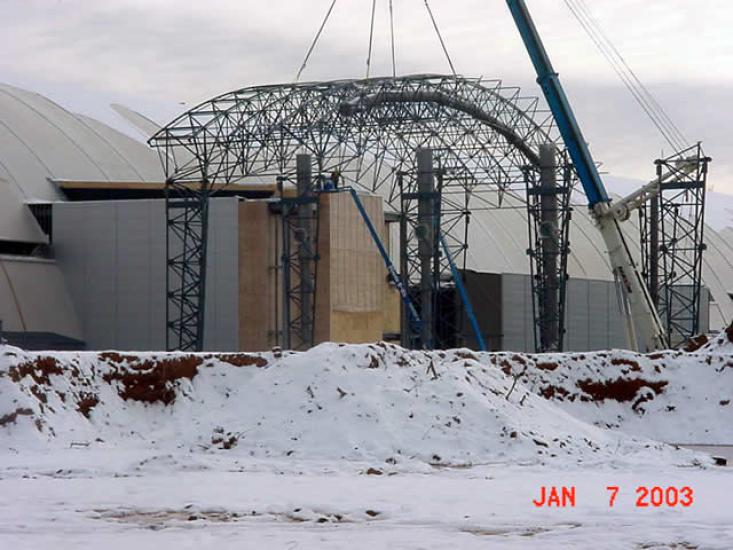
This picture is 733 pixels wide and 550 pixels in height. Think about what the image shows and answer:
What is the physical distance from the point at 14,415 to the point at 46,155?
33.1 m

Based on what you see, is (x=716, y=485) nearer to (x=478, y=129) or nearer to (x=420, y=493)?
(x=420, y=493)

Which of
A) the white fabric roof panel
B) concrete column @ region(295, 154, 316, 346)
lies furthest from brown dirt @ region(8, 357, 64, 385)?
concrete column @ region(295, 154, 316, 346)

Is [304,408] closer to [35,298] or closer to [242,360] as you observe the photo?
[242,360]

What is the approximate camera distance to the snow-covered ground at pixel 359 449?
14625mm

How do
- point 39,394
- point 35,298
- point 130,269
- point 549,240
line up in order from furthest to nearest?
point 130,269 → point 549,240 → point 35,298 → point 39,394

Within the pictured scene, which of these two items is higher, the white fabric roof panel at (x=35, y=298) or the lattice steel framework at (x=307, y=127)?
the lattice steel framework at (x=307, y=127)

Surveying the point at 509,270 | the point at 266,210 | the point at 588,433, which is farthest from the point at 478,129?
the point at 588,433

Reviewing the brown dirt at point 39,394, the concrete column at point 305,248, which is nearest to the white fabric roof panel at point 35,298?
the concrete column at point 305,248

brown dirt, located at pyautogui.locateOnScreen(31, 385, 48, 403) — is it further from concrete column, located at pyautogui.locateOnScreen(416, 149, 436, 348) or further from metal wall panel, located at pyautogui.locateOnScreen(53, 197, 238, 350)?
concrete column, located at pyautogui.locateOnScreen(416, 149, 436, 348)

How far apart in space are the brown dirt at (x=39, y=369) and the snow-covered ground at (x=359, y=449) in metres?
0.05

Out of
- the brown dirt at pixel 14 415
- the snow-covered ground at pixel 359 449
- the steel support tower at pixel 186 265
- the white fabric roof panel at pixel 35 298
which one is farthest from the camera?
the steel support tower at pixel 186 265

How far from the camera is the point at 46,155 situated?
55.5m

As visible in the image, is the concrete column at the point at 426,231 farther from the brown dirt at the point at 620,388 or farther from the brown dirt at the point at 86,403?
the brown dirt at the point at 86,403

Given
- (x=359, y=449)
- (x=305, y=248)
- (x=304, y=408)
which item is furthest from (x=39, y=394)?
(x=305, y=248)
